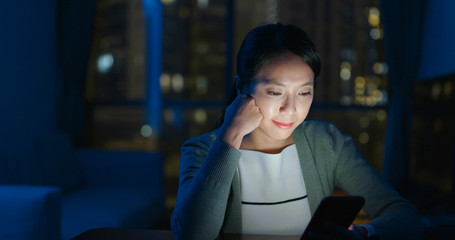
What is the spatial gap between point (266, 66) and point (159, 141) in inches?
130

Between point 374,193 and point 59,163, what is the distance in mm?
2186

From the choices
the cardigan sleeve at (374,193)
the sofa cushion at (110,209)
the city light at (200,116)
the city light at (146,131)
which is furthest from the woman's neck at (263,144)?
the city light at (146,131)

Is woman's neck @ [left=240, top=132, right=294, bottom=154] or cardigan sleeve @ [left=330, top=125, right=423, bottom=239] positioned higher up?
woman's neck @ [left=240, top=132, right=294, bottom=154]

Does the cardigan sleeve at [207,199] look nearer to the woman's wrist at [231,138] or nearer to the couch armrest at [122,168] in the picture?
the woman's wrist at [231,138]

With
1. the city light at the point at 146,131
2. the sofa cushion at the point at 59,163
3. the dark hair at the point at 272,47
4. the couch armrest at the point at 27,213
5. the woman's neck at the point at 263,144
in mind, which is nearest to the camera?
the dark hair at the point at 272,47

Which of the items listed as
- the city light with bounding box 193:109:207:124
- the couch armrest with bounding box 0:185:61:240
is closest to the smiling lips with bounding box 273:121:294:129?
the couch armrest with bounding box 0:185:61:240

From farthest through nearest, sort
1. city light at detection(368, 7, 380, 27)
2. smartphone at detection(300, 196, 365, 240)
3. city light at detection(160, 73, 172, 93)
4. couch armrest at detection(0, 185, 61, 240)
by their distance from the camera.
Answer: city light at detection(160, 73, 172, 93), city light at detection(368, 7, 380, 27), couch armrest at detection(0, 185, 61, 240), smartphone at detection(300, 196, 365, 240)

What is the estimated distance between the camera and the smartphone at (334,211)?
2.37 feet

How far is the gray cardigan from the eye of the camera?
922 mm

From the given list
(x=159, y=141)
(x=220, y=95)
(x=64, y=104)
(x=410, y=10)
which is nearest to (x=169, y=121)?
(x=159, y=141)

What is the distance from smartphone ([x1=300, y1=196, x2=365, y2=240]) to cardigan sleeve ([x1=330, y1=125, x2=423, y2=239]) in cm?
22

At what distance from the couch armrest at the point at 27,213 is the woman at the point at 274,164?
32.2 inches

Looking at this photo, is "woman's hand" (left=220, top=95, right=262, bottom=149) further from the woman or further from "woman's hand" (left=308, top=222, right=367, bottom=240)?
"woman's hand" (left=308, top=222, right=367, bottom=240)

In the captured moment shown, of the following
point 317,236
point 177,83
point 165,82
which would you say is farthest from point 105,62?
point 317,236
